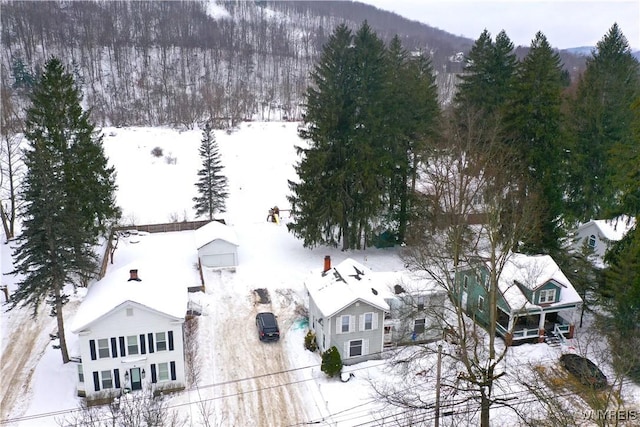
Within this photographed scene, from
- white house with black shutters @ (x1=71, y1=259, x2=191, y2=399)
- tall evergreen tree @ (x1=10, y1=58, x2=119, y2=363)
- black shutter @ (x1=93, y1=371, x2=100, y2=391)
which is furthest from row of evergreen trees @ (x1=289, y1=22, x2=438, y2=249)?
black shutter @ (x1=93, y1=371, x2=100, y2=391)

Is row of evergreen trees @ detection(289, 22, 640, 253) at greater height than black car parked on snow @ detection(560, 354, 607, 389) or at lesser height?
greater

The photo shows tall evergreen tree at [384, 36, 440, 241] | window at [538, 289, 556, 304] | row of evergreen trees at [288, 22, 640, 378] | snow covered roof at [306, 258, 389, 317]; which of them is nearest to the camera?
snow covered roof at [306, 258, 389, 317]

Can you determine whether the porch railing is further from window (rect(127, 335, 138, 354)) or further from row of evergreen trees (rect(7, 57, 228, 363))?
row of evergreen trees (rect(7, 57, 228, 363))

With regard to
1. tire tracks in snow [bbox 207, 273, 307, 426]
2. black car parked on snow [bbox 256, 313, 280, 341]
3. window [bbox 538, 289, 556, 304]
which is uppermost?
window [bbox 538, 289, 556, 304]

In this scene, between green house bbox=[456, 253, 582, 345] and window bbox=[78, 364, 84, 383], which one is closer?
window bbox=[78, 364, 84, 383]

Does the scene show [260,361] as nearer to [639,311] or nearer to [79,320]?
[79,320]
